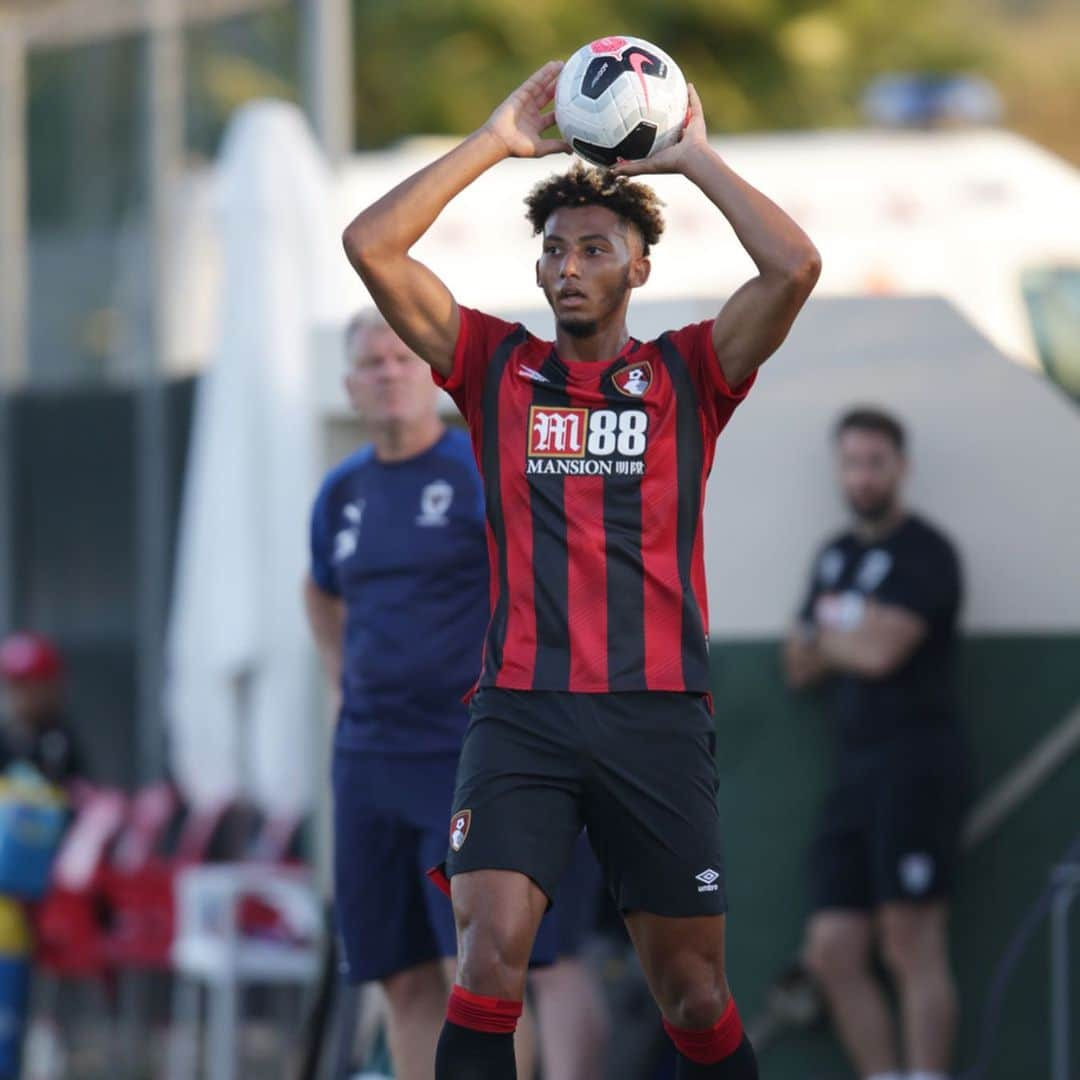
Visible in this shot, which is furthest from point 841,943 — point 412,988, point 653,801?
point 653,801

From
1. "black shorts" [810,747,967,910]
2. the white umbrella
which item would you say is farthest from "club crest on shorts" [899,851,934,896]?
the white umbrella

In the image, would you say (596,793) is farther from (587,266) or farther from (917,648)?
(917,648)

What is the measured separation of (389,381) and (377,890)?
4.38 feet

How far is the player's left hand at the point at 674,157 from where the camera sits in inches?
187

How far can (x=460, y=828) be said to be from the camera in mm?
4758

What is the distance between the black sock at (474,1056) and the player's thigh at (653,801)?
0.41 m

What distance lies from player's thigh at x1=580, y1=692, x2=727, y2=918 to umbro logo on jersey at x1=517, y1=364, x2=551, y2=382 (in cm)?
69

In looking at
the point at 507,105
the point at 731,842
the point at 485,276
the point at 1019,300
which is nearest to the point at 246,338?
the point at 485,276

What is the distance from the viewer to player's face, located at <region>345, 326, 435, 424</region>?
20.3 feet

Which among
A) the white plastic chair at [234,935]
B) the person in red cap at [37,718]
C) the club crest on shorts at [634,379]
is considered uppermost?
the club crest on shorts at [634,379]

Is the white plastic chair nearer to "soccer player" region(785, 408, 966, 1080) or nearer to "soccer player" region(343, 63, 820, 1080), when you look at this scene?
"soccer player" region(785, 408, 966, 1080)

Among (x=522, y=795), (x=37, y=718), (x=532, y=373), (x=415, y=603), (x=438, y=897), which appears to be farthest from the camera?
(x=37, y=718)

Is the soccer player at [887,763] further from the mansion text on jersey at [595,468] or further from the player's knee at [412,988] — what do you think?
the mansion text on jersey at [595,468]

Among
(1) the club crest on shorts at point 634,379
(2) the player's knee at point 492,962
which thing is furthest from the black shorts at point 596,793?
(1) the club crest on shorts at point 634,379
